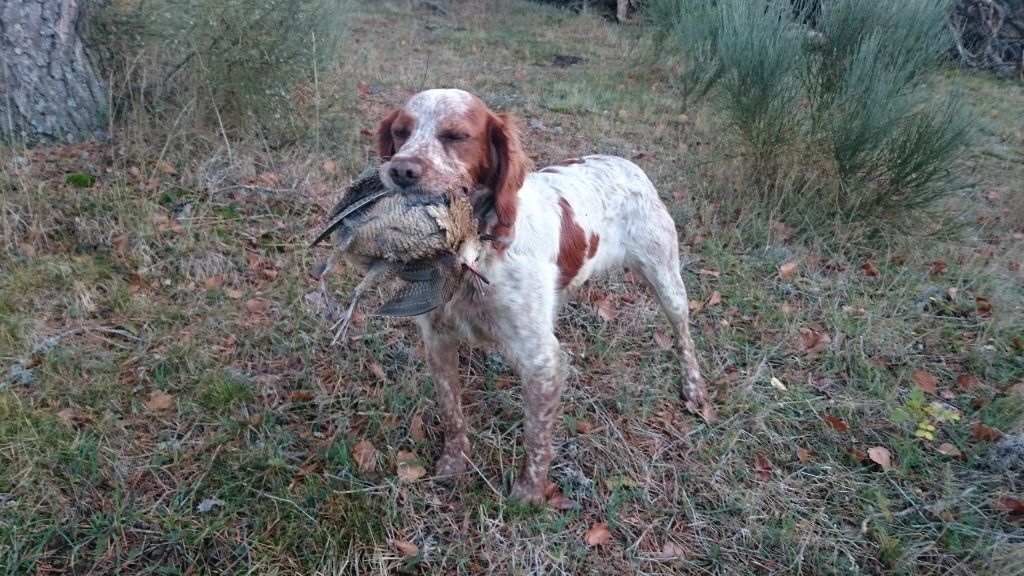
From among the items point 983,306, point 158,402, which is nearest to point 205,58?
point 158,402

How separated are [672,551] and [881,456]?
1.21 m

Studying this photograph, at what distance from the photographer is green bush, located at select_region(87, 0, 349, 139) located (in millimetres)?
4206

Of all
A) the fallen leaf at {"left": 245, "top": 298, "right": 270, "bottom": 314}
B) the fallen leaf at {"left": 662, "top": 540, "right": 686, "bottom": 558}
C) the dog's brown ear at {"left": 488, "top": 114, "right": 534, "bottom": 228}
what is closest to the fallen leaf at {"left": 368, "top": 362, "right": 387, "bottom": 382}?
the fallen leaf at {"left": 245, "top": 298, "right": 270, "bottom": 314}

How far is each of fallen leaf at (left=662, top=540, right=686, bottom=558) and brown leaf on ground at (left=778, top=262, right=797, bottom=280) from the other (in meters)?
2.46

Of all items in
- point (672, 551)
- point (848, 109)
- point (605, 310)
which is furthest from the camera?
point (848, 109)

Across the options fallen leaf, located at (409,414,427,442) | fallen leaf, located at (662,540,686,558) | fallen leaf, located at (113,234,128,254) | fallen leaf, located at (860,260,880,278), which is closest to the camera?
fallen leaf, located at (662,540,686,558)

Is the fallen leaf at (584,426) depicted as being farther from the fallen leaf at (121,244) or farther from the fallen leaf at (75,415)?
the fallen leaf at (121,244)

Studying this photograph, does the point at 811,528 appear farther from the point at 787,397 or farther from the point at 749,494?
the point at 787,397

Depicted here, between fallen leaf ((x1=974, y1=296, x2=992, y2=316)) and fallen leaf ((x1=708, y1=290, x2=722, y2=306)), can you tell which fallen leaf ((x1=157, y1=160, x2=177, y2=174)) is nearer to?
fallen leaf ((x1=708, y1=290, x2=722, y2=306))

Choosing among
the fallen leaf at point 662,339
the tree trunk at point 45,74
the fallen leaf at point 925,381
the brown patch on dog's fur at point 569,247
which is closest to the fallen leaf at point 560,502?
the brown patch on dog's fur at point 569,247

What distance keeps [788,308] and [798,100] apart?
2.15m

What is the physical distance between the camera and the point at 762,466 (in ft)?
9.24

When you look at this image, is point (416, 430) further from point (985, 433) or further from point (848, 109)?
point (848, 109)

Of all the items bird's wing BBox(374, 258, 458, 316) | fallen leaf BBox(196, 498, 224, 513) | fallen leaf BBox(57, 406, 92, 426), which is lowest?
fallen leaf BBox(196, 498, 224, 513)
